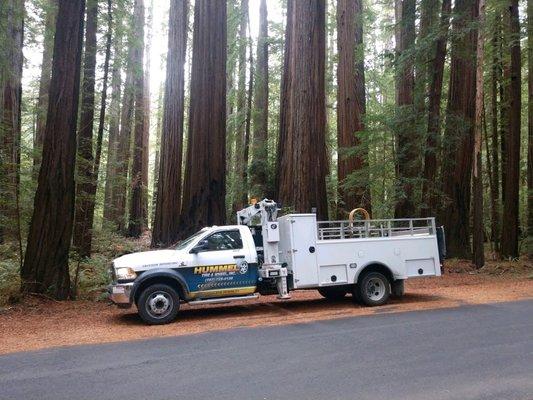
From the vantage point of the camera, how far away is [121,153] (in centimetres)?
2725

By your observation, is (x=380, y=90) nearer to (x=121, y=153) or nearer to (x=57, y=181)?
(x=121, y=153)

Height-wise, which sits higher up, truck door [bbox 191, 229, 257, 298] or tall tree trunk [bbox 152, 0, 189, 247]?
tall tree trunk [bbox 152, 0, 189, 247]

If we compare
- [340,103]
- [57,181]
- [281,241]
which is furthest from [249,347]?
[340,103]

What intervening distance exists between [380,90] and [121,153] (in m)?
17.6

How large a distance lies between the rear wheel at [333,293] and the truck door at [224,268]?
7.39 feet

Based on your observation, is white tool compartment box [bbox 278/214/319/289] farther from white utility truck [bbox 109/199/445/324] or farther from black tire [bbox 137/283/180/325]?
black tire [bbox 137/283/180/325]

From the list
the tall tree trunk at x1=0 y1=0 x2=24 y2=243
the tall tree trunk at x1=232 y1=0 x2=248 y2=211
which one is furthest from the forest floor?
the tall tree trunk at x1=232 y1=0 x2=248 y2=211

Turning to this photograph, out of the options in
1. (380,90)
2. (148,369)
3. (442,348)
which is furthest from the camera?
(380,90)

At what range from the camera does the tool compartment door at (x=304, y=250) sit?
1048 cm

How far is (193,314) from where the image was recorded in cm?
1059

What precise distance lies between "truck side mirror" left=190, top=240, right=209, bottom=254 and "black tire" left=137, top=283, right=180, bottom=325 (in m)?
0.89

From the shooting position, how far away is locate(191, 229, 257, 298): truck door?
994cm

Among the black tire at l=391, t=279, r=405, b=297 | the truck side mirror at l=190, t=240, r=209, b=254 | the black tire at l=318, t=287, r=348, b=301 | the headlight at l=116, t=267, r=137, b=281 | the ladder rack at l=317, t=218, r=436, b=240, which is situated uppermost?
the ladder rack at l=317, t=218, r=436, b=240

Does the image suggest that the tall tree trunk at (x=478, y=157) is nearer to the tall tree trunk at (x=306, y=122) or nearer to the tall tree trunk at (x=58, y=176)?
the tall tree trunk at (x=306, y=122)
